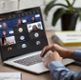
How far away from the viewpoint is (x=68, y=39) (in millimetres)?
1454

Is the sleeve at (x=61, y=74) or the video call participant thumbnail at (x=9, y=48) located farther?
the video call participant thumbnail at (x=9, y=48)

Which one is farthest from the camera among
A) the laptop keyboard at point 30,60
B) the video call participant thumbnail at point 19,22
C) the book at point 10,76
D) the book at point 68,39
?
the book at point 68,39

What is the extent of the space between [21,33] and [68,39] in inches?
18.0

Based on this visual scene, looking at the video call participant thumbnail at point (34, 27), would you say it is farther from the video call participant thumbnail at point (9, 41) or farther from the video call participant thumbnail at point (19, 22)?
the video call participant thumbnail at point (9, 41)

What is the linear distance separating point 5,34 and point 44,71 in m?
0.37

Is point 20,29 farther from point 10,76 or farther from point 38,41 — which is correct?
point 10,76

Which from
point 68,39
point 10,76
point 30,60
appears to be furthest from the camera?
point 68,39

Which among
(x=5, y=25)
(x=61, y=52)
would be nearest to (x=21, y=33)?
(x=5, y=25)

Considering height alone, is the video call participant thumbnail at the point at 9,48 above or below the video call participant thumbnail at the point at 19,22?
below

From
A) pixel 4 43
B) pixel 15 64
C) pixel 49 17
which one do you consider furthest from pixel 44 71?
pixel 49 17

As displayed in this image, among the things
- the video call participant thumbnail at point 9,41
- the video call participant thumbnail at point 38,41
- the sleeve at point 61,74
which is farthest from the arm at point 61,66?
the video call participant thumbnail at point 9,41

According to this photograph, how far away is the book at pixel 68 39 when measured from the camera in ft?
4.65

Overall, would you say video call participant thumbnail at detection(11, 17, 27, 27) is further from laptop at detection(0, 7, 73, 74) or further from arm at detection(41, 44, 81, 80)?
arm at detection(41, 44, 81, 80)

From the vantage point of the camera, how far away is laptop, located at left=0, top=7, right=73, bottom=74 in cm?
109
